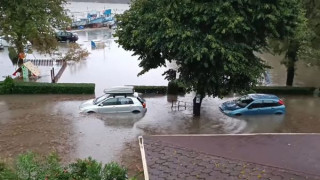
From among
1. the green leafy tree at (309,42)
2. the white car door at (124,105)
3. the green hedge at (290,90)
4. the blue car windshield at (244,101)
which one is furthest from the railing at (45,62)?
the green leafy tree at (309,42)

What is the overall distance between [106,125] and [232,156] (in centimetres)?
712

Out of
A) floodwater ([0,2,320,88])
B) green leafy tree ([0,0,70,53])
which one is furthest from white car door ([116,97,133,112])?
green leafy tree ([0,0,70,53])

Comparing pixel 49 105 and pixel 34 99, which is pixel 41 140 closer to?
pixel 49 105

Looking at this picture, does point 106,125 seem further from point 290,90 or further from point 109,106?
point 290,90

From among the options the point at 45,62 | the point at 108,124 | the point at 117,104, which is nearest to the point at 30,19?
the point at 45,62

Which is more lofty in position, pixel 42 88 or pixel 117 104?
pixel 42 88

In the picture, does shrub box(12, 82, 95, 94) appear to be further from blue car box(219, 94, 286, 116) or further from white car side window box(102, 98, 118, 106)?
blue car box(219, 94, 286, 116)

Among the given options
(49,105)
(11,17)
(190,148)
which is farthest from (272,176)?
(11,17)

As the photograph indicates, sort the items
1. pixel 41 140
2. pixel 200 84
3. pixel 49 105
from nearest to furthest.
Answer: pixel 41 140 < pixel 200 84 < pixel 49 105

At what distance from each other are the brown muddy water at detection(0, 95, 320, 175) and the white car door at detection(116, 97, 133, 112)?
0.44 m

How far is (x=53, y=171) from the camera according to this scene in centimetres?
846

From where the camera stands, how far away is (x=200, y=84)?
19219 millimetres

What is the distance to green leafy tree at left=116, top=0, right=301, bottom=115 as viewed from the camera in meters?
17.2

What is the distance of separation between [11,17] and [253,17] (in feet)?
55.7
